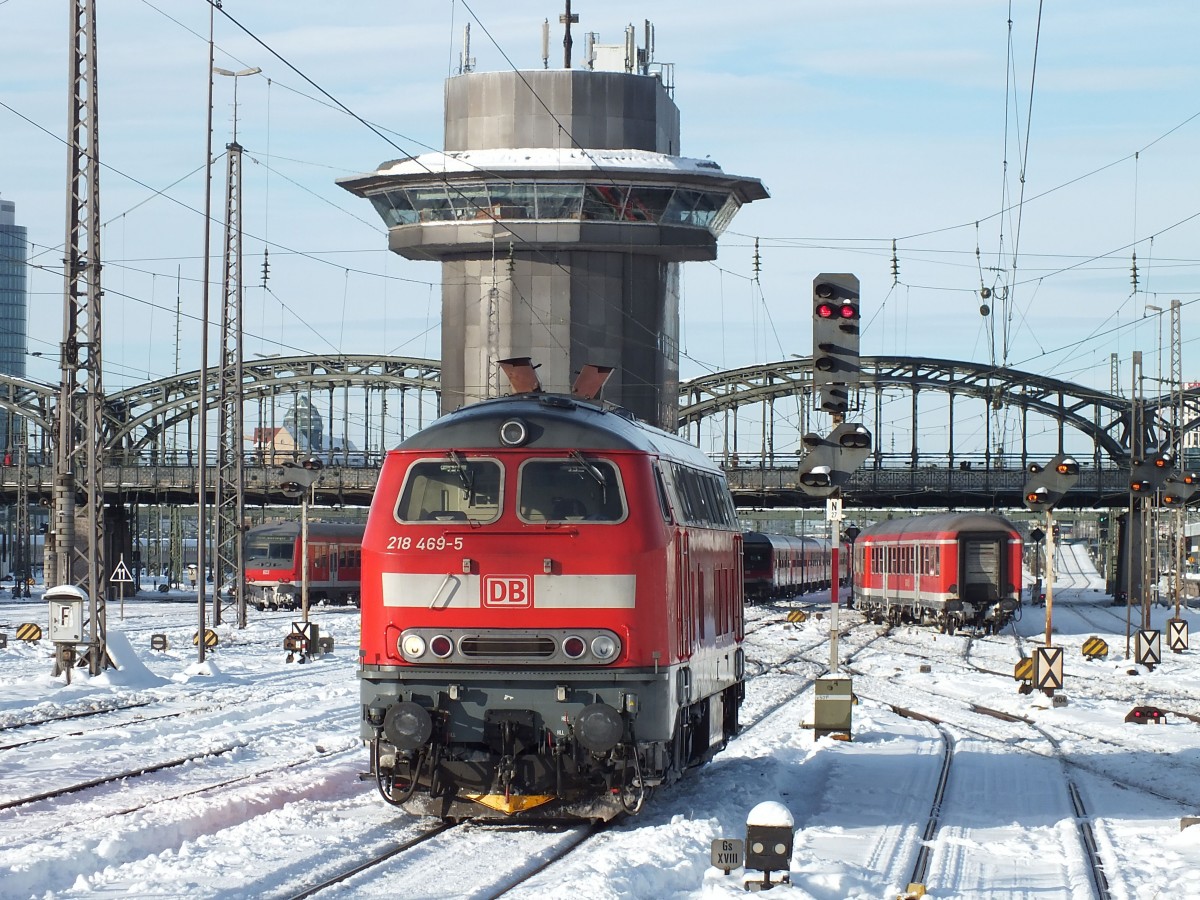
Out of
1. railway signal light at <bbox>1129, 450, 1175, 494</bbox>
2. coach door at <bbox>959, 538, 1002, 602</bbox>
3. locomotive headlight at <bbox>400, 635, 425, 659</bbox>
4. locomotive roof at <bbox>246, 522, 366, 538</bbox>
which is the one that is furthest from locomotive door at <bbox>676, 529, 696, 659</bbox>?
locomotive roof at <bbox>246, 522, 366, 538</bbox>

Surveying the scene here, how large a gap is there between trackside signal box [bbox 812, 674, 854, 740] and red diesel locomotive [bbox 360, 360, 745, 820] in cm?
703

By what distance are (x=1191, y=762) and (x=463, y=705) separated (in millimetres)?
9895

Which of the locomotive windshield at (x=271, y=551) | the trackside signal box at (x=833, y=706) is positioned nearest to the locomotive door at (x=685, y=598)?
the trackside signal box at (x=833, y=706)

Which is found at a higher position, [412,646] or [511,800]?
[412,646]

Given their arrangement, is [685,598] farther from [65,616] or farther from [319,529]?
[319,529]

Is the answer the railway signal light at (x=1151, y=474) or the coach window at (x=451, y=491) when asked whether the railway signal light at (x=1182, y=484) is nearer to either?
the railway signal light at (x=1151, y=474)

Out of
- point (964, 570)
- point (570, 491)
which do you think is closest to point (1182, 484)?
point (964, 570)

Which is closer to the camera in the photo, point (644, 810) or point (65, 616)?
point (644, 810)

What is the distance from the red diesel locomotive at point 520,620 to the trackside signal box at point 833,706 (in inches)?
277

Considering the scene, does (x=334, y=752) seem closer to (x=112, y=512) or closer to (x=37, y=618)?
(x=37, y=618)

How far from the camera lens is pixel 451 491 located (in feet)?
46.3

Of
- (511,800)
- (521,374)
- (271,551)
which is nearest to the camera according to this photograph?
(511,800)

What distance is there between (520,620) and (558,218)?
46741mm

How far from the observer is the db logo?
13.7 metres
